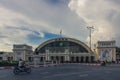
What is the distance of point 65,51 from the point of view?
144000mm

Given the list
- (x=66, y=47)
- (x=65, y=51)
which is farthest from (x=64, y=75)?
(x=66, y=47)

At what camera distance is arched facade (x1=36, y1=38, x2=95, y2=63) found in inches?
5527

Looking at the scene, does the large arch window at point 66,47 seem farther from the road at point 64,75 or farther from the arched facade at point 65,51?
the road at point 64,75

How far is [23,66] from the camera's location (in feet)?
103

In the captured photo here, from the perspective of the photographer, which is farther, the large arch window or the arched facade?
the large arch window

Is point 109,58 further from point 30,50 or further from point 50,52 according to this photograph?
point 30,50

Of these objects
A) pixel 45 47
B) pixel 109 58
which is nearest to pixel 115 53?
pixel 109 58

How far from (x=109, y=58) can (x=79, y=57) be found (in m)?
16.1

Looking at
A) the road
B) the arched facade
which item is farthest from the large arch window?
the road

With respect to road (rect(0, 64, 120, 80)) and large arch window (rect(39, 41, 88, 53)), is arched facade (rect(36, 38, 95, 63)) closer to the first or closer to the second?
large arch window (rect(39, 41, 88, 53))

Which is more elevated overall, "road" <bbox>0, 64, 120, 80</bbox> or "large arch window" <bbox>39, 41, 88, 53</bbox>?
"large arch window" <bbox>39, 41, 88, 53</bbox>

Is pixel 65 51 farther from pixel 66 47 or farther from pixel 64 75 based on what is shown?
pixel 64 75

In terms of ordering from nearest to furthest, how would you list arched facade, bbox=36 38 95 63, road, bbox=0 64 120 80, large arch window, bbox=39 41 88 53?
road, bbox=0 64 120 80 → arched facade, bbox=36 38 95 63 → large arch window, bbox=39 41 88 53

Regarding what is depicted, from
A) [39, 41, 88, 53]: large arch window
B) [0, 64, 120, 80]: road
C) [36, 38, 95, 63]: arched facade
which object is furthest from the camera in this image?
[39, 41, 88, 53]: large arch window
